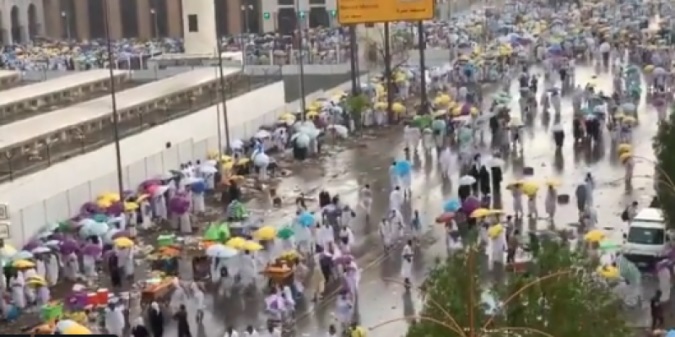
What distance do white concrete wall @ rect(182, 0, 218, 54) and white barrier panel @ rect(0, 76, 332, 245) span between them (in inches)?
480

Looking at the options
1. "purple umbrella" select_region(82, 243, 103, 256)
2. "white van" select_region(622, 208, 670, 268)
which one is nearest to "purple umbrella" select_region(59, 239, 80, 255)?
"purple umbrella" select_region(82, 243, 103, 256)

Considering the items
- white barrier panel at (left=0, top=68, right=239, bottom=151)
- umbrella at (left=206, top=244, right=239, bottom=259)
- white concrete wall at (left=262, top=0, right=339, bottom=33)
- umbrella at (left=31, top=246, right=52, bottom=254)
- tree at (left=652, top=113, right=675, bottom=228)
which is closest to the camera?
tree at (left=652, top=113, right=675, bottom=228)

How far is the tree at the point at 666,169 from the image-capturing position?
1895 centimetres

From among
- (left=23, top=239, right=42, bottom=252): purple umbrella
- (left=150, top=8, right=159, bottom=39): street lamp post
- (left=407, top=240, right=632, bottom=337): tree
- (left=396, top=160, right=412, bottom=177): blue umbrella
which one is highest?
(left=150, top=8, right=159, bottom=39): street lamp post

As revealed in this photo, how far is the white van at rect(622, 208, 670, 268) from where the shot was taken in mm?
20953

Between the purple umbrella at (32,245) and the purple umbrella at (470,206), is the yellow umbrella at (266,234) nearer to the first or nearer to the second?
the purple umbrella at (470,206)

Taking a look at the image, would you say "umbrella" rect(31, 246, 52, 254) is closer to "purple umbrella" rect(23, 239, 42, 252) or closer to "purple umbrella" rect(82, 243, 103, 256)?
"purple umbrella" rect(23, 239, 42, 252)

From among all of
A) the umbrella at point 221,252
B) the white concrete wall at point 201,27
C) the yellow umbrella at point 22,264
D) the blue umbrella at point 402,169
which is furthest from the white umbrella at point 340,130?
the yellow umbrella at point 22,264

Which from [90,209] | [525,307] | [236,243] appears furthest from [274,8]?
[525,307]

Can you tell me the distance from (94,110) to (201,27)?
18.0m

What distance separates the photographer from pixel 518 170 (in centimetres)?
3139

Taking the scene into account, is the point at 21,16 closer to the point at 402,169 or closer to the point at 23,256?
the point at 402,169

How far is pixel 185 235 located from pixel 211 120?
430 inches

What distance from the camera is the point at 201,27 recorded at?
173 ft
